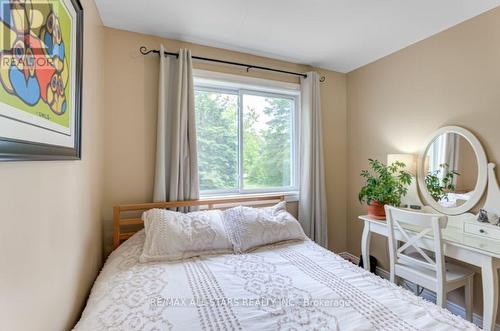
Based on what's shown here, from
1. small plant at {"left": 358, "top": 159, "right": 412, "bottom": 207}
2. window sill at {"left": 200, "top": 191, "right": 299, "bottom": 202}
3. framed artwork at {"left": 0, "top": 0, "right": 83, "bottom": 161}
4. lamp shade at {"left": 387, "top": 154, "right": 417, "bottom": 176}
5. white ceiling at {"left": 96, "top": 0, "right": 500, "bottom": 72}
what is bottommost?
window sill at {"left": 200, "top": 191, "right": 299, "bottom": 202}

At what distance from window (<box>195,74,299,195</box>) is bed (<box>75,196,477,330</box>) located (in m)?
1.06

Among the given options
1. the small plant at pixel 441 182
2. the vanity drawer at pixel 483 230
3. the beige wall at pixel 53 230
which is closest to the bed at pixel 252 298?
the beige wall at pixel 53 230

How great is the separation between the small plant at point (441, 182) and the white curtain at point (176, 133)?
2.15 metres

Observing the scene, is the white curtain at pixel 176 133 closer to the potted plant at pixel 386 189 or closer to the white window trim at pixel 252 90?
the white window trim at pixel 252 90

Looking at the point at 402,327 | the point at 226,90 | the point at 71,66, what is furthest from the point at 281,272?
the point at 226,90

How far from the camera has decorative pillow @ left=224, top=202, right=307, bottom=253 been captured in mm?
1928

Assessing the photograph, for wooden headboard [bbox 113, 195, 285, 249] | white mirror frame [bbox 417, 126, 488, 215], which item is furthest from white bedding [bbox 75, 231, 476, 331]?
white mirror frame [bbox 417, 126, 488, 215]

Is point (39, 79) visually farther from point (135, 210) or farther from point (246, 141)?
point (246, 141)

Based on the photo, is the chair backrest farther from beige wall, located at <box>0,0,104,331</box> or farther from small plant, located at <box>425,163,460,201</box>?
beige wall, located at <box>0,0,104,331</box>

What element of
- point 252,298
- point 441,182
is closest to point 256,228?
point 252,298

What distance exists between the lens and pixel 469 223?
6.12 ft

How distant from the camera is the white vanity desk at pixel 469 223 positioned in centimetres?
153

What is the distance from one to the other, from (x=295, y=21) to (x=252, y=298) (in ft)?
6.78

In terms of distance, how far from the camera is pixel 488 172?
184cm
